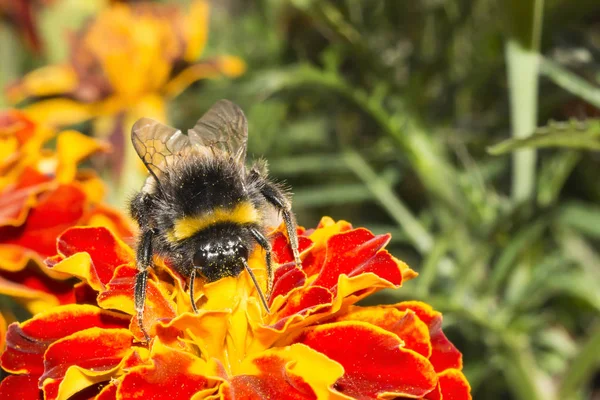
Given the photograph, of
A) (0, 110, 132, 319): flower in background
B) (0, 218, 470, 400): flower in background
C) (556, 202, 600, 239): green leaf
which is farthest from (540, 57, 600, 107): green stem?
(0, 110, 132, 319): flower in background

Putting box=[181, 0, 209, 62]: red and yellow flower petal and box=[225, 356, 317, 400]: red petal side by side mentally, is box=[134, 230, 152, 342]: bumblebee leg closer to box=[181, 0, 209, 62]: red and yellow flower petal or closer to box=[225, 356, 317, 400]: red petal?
box=[225, 356, 317, 400]: red petal

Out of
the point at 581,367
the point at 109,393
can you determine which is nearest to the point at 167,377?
the point at 109,393

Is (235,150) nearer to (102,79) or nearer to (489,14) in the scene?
(489,14)

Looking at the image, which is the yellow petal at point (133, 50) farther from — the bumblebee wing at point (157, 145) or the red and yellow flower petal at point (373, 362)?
the red and yellow flower petal at point (373, 362)

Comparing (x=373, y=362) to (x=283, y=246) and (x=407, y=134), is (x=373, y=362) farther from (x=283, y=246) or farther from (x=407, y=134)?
(x=407, y=134)

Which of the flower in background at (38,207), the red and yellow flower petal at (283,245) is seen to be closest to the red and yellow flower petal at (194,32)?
the flower in background at (38,207)

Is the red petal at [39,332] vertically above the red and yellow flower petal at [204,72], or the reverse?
the red and yellow flower petal at [204,72]
